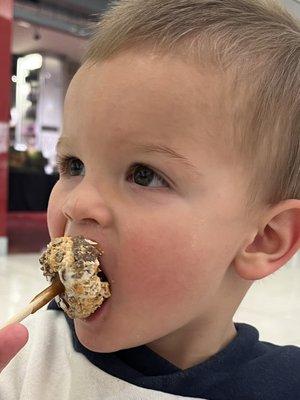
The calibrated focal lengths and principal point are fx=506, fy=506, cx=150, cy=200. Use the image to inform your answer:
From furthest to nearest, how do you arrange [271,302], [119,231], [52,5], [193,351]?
1. [52,5]
2. [271,302]
3. [193,351]
4. [119,231]

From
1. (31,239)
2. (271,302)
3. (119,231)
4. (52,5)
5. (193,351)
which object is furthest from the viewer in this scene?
(52,5)

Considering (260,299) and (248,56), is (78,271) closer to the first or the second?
(248,56)

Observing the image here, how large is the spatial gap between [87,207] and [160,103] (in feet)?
0.43

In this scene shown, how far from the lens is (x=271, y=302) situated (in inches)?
84.4

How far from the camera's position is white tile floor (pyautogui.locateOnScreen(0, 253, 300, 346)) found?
Result: 1.64 meters

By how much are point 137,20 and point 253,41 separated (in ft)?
0.44

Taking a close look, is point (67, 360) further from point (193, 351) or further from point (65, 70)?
point (65, 70)

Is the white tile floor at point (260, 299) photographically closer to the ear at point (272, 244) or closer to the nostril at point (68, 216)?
the ear at point (272, 244)

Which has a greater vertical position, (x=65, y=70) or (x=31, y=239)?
(x=65, y=70)

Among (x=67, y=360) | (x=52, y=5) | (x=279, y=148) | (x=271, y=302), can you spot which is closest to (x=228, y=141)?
(x=279, y=148)

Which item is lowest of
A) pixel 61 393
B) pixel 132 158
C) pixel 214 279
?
pixel 61 393

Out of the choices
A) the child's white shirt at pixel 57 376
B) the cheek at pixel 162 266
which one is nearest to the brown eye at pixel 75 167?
the cheek at pixel 162 266

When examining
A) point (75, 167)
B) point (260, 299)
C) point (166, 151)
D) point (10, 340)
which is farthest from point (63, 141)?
point (260, 299)

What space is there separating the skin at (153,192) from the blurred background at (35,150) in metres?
0.26
